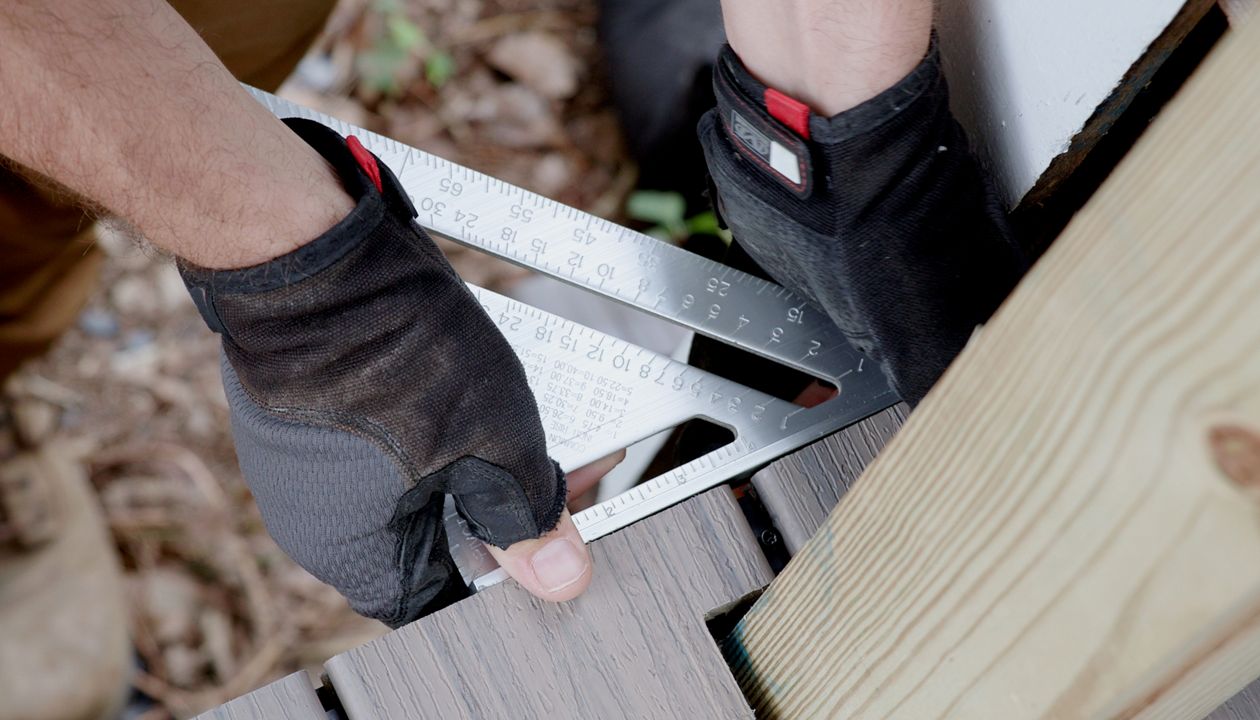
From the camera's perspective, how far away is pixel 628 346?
92cm

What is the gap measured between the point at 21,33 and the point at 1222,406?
26.0 inches

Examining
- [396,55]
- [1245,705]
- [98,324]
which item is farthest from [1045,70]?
[98,324]

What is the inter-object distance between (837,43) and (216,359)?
1.30m

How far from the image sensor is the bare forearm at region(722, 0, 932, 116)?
2.19 feet

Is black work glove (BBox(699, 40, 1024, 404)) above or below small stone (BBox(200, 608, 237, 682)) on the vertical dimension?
above

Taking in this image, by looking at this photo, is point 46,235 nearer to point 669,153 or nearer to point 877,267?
point 669,153

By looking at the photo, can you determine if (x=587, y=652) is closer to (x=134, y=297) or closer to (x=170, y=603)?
(x=170, y=603)

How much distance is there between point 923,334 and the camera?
28.6 inches

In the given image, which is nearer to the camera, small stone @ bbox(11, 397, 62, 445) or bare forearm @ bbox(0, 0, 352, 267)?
bare forearm @ bbox(0, 0, 352, 267)

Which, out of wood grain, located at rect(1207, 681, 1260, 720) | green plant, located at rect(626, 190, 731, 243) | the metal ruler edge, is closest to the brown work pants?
the metal ruler edge

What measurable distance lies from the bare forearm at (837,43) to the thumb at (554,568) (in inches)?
15.6

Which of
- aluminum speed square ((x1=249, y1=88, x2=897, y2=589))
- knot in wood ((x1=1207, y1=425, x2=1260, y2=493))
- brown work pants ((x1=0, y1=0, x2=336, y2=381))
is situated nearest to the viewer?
knot in wood ((x1=1207, y1=425, x2=1260, y2=493))

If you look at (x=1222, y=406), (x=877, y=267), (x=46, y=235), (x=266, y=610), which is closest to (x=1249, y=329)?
(x=1222, y=406)

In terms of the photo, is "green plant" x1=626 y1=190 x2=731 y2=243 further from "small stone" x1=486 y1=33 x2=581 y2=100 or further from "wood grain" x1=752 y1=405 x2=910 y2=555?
"wood grain" x1=752 y1=405 x2=910 y2=555
